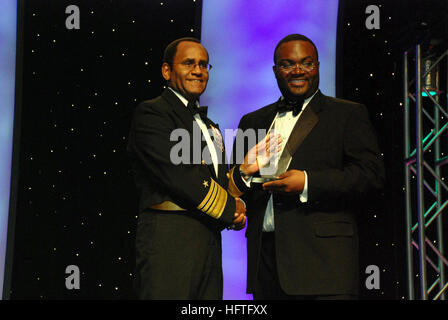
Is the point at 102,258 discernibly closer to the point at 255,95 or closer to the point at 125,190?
the point at 125,190

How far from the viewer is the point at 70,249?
3496mm

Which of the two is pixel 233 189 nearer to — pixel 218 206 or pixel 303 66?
pixel 218 206

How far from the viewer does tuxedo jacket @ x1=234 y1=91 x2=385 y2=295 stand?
8.23 ft

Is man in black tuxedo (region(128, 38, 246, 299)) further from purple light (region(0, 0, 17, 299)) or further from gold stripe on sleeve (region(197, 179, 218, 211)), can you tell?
purple light (region(0, 0, 17, 299))

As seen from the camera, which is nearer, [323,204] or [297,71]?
[323,204]

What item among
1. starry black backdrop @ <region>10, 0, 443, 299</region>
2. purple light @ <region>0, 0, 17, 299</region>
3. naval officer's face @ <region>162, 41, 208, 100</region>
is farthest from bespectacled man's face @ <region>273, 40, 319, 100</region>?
purple light @ <region>0, 0, 17, 299</region>

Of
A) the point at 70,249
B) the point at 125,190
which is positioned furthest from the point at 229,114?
the point at 70,249

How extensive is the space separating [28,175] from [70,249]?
55cm

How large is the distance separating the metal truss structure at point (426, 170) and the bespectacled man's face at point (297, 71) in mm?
862

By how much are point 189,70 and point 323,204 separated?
907 millimetres

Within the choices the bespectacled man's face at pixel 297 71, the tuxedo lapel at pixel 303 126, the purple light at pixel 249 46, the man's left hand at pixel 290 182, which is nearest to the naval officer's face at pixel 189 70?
the bespectacled man's face at pixel 297 71

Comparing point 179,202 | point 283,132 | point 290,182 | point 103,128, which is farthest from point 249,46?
point 179,202

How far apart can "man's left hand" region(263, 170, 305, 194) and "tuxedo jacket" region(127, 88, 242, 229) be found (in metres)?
0.22

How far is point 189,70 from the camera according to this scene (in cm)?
272
